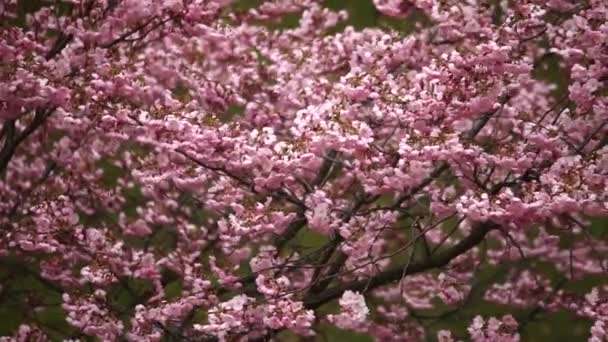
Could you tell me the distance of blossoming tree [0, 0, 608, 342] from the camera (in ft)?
12.7

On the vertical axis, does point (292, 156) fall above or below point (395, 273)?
above

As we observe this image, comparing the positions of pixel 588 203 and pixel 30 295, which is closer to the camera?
pixel 588 203

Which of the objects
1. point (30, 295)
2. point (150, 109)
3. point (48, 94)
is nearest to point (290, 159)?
point (150, 109)

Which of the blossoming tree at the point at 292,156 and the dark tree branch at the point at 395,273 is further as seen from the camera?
the dark tree branch at the point at 395,273

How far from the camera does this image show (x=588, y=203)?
3.52 meters

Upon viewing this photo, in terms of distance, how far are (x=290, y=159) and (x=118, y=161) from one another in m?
2.68

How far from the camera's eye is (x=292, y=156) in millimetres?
3871

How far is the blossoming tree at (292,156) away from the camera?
3.88m

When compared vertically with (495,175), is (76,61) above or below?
above

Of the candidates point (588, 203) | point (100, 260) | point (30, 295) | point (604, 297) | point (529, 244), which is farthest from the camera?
point (529, 244)

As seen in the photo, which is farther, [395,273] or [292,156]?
[395,273]

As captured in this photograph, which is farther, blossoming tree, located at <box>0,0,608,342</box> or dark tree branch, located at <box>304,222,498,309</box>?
dark tree branch, located at <box>304,222,498,309</box>

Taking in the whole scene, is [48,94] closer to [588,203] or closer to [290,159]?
[290,159]

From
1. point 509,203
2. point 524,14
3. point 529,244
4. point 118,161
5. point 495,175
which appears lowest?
point 529,244
